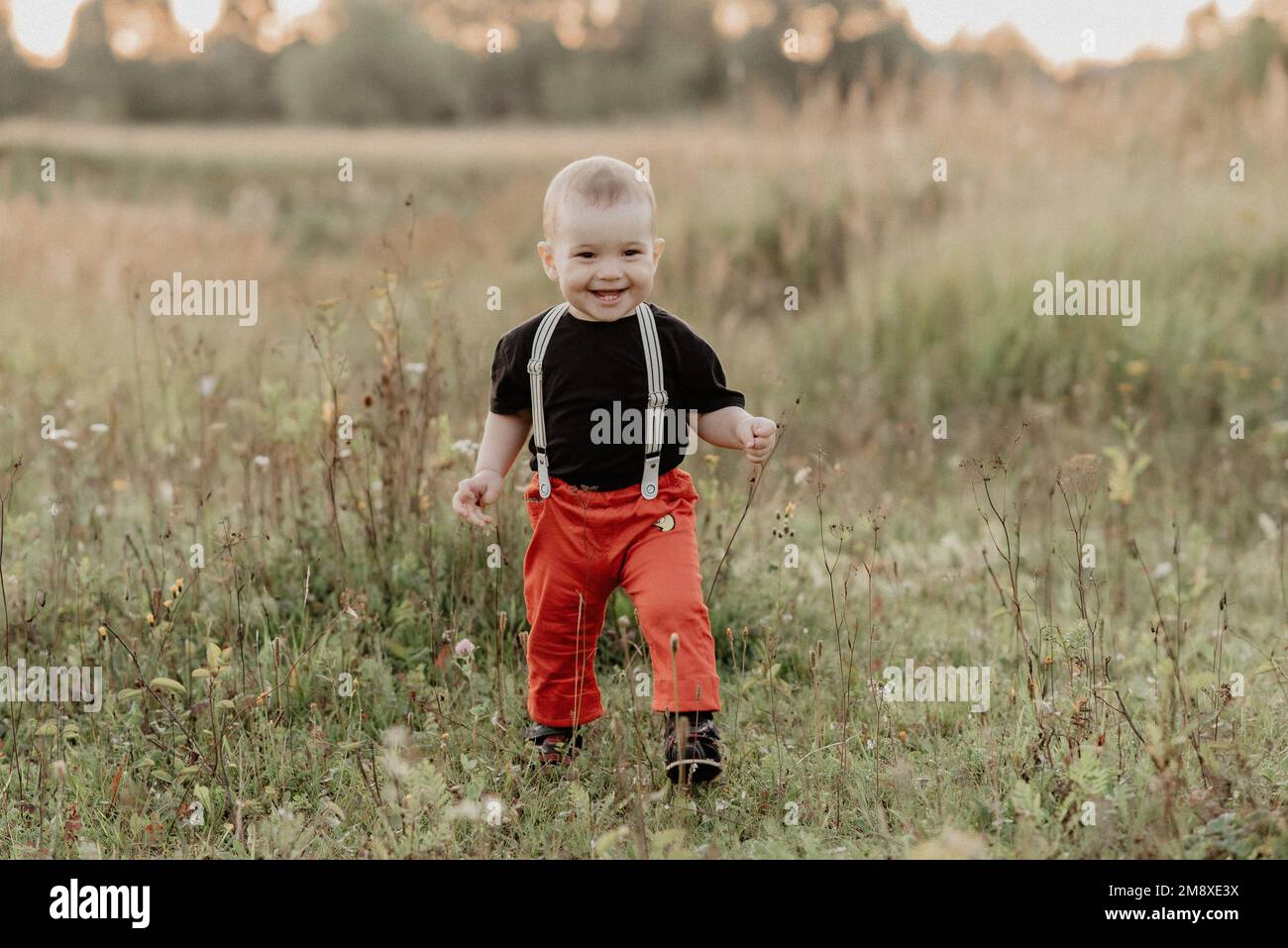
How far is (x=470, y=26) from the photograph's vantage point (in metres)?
30.1

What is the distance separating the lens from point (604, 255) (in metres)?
2.96

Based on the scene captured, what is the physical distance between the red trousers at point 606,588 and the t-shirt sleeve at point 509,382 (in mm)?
231

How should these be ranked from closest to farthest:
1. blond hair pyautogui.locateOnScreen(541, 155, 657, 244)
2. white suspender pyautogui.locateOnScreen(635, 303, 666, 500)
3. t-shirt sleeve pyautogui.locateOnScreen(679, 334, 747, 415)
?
1. blond hair pyautogui.locateOnScreen(541, 155, 657, 244)
2. white suspender pyautogui.locateOnScreen(635, 303, 666, 500)
3. t-shirt sleeve pyautogui.locateOnScreen(679, 334, 747, 415)

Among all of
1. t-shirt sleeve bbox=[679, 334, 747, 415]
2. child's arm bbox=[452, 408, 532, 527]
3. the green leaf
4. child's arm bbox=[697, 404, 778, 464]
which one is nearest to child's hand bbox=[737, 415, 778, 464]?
child's arm bbox=[697, 404, 778, 464]

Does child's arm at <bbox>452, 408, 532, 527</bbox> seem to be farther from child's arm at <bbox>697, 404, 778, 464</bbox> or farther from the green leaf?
the green leaf

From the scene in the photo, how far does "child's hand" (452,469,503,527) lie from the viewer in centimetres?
306

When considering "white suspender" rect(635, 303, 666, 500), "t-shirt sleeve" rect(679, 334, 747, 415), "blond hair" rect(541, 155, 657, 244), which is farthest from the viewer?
"t-shirt sleeve" rect(679, 334, 747, 415)

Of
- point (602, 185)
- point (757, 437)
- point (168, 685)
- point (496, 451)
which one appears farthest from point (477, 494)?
point (168, 685)

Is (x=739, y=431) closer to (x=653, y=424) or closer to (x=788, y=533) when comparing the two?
(x=653, y=424)

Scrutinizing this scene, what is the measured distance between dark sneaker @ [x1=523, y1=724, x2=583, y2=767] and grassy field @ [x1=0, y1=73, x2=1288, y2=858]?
54 mm

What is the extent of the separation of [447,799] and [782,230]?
21.0 feet

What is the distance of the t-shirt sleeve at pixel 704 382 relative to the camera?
3176 mm
